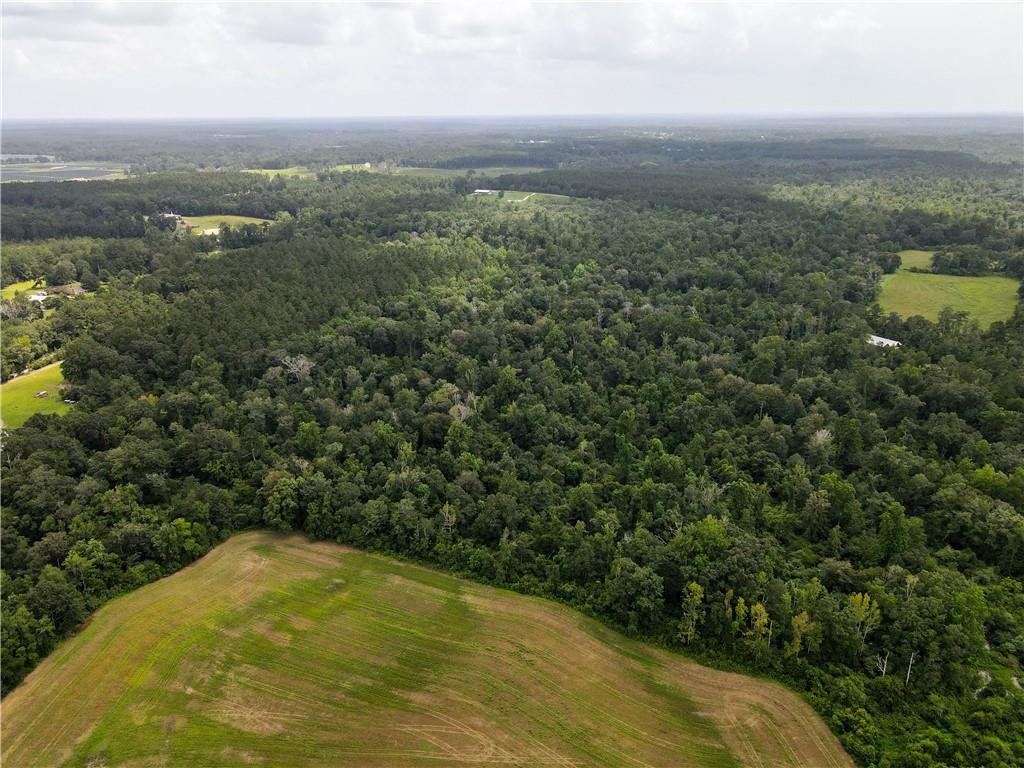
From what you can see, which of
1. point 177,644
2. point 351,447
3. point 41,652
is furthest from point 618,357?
point 41,652

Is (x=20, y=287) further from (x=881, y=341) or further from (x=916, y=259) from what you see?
(x=916, y=259)

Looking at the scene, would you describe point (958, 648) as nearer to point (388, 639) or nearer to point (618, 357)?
point (388, 639)

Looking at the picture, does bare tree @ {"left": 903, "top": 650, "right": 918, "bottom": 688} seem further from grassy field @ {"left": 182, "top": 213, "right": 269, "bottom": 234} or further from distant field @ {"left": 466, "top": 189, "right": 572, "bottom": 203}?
grassy field @ {"left": 182, "top": 213, "right": 269, "bottom": 234}

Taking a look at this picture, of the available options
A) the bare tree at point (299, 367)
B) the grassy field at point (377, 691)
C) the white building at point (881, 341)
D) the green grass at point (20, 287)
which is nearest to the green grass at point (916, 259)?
the white building at point (881, 341)

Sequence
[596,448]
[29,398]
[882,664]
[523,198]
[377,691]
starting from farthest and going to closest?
[523,198], [29,398], [596,448], [377,691], [882,664]

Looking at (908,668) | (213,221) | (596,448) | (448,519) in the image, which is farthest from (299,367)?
(213,221)
